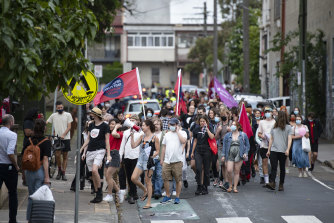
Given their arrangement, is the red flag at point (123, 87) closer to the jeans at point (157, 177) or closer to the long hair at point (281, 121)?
the jeans at point (157, 177)

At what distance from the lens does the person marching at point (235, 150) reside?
15352 mm

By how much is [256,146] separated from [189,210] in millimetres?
4685

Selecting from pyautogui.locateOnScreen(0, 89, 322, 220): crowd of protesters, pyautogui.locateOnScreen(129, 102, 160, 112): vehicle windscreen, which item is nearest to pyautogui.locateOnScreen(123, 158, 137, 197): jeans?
pyautogui.locateOnScreen(0, 89, 322, 220): crowd of protesters

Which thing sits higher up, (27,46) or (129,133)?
(27,46)

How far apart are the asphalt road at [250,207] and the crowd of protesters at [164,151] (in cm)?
29

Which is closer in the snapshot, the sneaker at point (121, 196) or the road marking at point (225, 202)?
the road marking at point (225, 202)

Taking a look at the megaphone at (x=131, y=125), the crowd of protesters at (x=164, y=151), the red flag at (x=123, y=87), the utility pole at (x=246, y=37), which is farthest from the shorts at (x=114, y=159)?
the utility pole at (x=246, y=37)

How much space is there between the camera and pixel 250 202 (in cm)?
1409

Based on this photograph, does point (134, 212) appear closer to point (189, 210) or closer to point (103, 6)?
point (189, 210)

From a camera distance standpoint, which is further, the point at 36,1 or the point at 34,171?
the point at 34,171

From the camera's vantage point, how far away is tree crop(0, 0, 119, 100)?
743 centimetres

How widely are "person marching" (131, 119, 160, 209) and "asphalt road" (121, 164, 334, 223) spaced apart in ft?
1.74

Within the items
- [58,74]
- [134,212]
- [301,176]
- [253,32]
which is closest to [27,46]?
[58,74]

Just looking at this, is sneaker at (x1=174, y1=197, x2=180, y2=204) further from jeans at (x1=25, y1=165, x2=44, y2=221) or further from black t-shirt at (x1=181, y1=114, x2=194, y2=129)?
black t-shirt at (x1=181, y1=114, x2=194, y2=129)
